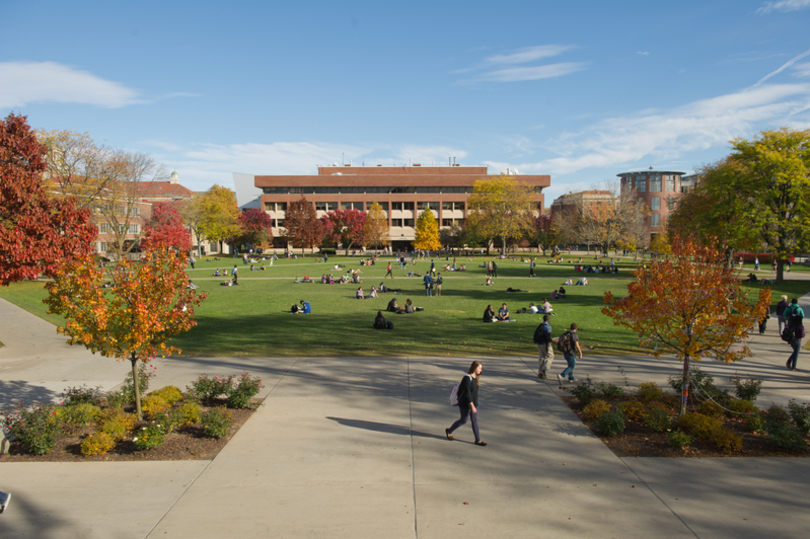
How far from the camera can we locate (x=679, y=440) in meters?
7.18

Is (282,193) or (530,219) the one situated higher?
(282,193)

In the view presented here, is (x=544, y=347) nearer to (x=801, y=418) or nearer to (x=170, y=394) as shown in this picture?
(x=801, y=418)

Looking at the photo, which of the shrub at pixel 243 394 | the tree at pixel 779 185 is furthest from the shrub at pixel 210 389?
the tree at pixel 779 185

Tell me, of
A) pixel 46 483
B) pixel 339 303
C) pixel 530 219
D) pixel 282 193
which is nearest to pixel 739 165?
pixel 339 303

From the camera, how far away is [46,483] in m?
6.27

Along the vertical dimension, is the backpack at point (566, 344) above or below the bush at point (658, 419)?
above

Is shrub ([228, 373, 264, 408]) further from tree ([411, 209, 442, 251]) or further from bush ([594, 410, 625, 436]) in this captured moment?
tree ([411, 209, 442, 251])

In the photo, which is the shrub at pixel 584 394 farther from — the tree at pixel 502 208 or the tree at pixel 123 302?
the tree at pixel 502 208

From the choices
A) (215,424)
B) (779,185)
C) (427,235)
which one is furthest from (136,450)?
(427,235)

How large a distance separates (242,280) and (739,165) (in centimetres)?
4134

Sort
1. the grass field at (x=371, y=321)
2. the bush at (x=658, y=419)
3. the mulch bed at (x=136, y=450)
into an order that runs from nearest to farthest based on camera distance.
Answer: the mulch bed at (x=136, y=450) → the bush at (x=658, y=419) → the grass field at (x=371, y=321)

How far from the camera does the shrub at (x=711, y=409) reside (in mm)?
8406

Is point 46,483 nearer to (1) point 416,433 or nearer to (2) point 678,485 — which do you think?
(1) point 416,433

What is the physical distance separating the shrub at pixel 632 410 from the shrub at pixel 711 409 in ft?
3.89
